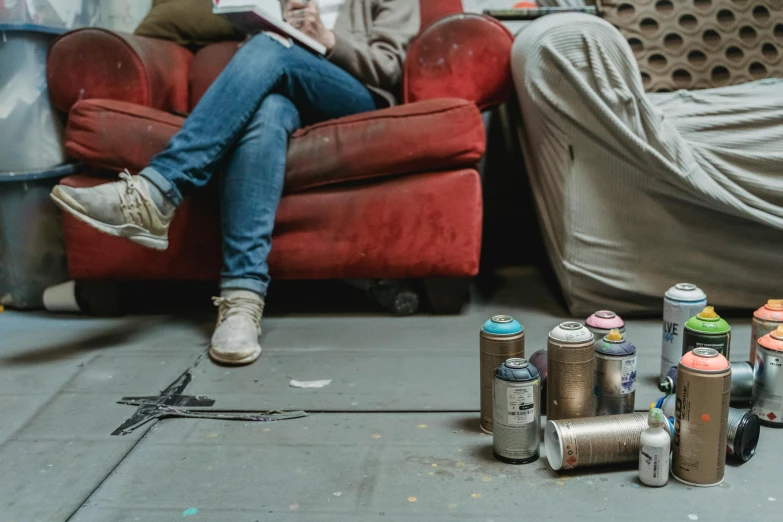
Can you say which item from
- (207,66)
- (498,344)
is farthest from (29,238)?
(498,344)

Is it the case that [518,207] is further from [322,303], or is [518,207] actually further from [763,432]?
[763,432]

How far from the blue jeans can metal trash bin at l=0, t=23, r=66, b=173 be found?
50 cm

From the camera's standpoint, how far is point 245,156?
5.26ft

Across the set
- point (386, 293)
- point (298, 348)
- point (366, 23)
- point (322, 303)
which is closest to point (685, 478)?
point (298, 348)

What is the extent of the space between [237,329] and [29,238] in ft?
2.38

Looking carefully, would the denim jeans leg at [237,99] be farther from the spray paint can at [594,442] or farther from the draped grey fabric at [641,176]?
the spray paint can at [594,442]

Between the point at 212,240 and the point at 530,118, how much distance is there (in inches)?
33.0

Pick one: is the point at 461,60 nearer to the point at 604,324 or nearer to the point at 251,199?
the point at 251,199

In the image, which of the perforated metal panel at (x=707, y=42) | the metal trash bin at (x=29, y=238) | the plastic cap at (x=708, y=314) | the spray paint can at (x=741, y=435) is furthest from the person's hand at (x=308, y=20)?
the spray paint can at (x=741, y=435)

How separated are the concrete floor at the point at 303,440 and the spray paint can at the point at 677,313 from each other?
0.09m

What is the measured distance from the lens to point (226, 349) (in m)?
1.48

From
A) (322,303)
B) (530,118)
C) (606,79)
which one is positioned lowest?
(322,303)

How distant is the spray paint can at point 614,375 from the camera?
3.53 feet

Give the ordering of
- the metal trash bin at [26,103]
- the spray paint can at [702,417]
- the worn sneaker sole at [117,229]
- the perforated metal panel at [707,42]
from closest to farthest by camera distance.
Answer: the spray paint can at [702,417]
the worn sneaker sole at [117,229]
the metal trash bin at [26,103]
the perforated metal panel at [707,42]
